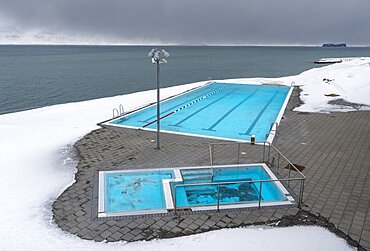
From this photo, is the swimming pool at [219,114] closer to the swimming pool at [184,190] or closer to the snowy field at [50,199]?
the snowy field at [50,199]

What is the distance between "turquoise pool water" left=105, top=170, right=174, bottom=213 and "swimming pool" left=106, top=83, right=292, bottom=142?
4.69 meters

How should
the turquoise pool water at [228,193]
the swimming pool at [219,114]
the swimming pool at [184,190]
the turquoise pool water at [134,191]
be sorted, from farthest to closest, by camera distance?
the swimming pool at [219,114]
the turquoise pool water at [228,193]
the turquoise pool water at [134,191]
the swimming pool at [184,190]

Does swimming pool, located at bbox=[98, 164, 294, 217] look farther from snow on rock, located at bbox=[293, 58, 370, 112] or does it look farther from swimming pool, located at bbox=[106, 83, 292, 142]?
snow on rock, located at bbox=[293, 58, 370, 112]

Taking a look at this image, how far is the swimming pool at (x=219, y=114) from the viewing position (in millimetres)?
14617

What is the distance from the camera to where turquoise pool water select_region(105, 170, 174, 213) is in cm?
745

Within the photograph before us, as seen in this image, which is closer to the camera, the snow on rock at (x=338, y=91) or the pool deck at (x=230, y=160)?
the pool deck at (x=230, y=160)

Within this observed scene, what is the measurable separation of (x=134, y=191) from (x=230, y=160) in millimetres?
3446

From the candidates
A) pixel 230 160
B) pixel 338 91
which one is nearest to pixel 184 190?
pixel 230 160

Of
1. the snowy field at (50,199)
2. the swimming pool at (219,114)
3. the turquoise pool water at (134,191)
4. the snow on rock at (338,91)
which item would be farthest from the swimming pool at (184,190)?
the snow on rock at (338,91)

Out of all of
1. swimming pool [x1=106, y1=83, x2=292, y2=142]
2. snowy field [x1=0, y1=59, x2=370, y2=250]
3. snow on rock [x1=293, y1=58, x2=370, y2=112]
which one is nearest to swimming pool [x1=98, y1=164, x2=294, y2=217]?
snowy field [x1=0, y1=59, x2=370, y2=250]

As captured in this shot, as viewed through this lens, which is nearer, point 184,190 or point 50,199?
point 50,199

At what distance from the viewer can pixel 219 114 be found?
18438mm

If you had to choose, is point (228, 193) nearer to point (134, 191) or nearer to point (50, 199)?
point (134, 191)

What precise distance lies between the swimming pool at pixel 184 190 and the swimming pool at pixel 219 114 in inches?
155
